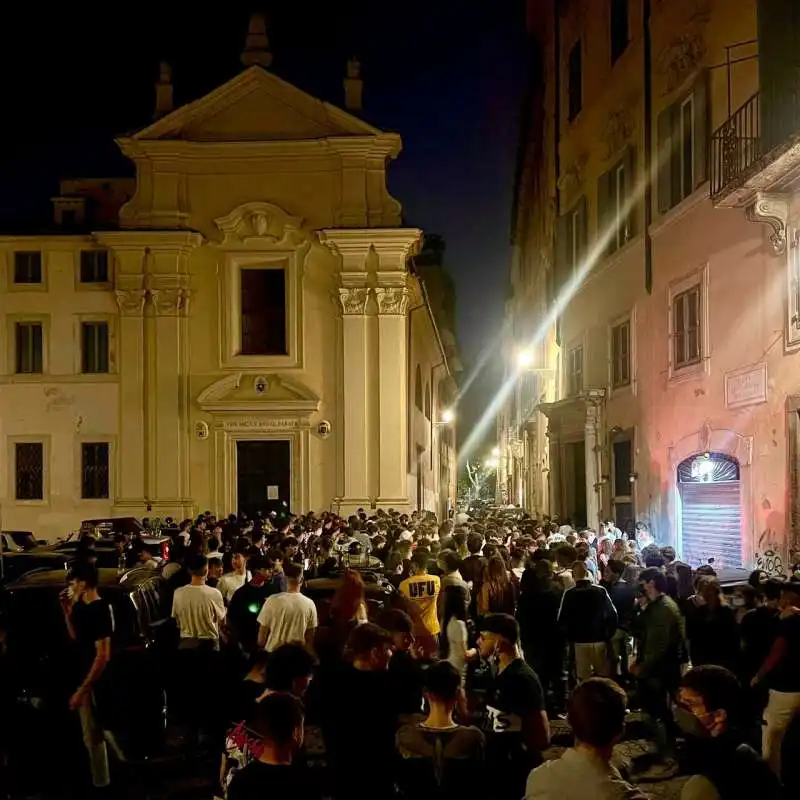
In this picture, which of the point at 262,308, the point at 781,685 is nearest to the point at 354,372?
the point at 262,308

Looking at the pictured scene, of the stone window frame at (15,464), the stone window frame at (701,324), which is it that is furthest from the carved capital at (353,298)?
the stone window frame at (701,324)

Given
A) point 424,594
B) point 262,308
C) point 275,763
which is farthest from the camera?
point 262,308

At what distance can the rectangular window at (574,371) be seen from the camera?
24141 mm

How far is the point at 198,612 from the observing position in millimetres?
8617

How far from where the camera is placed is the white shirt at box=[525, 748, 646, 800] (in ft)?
13.0

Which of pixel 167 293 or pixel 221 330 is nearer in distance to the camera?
pixel 167 293

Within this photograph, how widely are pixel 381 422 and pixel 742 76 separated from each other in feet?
52.7

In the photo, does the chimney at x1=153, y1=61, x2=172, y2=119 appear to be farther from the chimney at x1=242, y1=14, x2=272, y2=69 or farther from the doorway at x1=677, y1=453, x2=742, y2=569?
the doorway at x1=677, y1=453, x2=742, y2=569

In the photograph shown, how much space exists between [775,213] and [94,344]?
71.8 ft

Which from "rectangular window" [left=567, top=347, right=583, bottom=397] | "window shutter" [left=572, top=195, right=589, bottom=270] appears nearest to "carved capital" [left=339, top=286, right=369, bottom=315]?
"rectangular window" [left=567, top=347, right=583, bottom=397]

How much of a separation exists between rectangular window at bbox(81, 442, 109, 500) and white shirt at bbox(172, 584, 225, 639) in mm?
21379

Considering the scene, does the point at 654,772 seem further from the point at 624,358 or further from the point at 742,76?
the point at 624,358

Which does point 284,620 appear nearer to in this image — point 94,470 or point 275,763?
point 275,763

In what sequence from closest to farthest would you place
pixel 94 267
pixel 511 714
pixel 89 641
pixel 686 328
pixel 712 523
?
1. pixel 511 714
2. pixel 89 641
3. pixel 712 523
4. pixel 686 328
5. pixel 94 267
